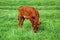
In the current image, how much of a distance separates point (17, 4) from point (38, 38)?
1871 centimetres

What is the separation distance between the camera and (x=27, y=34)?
11.3m

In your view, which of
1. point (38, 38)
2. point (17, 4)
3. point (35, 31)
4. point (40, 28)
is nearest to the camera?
point (38, 38)

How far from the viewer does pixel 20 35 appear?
11211mm

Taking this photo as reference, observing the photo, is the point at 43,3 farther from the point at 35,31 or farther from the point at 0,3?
the point at 35,31

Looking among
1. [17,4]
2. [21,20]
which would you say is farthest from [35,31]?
[17,4]

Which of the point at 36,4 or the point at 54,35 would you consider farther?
the point at 36,4

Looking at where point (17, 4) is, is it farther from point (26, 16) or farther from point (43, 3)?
point (26, 16)

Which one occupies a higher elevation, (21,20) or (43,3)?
(21,20)

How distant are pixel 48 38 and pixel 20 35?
1170mm

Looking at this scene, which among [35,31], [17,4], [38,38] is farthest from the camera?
[17,4]

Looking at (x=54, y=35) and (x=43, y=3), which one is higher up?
(x=54, y=35)

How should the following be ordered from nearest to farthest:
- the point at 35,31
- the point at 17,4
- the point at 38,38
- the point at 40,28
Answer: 1. the point at 38,38
2. the point at 35,31
3. the point at 40,28
4. the point at 17,4

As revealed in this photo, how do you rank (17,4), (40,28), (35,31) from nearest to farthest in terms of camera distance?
1. (35,31)
2. (40,28)
3. (17,4)

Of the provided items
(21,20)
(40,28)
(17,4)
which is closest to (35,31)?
(40,28)
